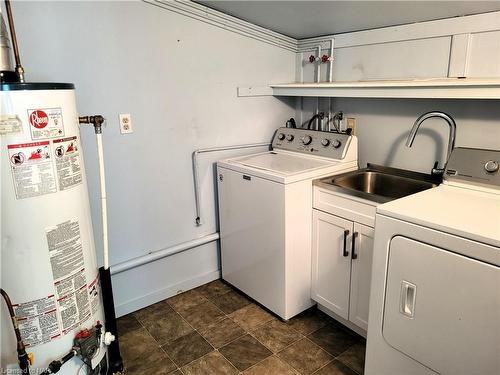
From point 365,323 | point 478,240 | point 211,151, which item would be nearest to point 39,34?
point 211,151

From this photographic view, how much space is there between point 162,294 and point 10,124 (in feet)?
5.25

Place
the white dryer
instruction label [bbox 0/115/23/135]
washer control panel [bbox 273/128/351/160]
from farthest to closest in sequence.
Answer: washer control panel [bbox 273/128/351/160] → the white dryer → instruction label [bbox 0/115/23/135]

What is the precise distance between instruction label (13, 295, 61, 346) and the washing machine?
126 cm

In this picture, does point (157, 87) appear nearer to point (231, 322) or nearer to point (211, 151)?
point (211, 151)

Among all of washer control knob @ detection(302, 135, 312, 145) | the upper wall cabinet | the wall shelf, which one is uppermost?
the upper wall cabinet

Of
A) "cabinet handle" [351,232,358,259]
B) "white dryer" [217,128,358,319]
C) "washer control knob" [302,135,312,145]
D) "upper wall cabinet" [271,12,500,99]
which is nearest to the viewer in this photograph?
"upper wall cabinet" [271,12,500,99]

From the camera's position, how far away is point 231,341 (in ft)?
6.75

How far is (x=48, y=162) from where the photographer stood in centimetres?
124

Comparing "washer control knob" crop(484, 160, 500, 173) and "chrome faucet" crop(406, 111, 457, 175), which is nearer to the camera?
"washer control knob" crop(484, 160, 500, 173)

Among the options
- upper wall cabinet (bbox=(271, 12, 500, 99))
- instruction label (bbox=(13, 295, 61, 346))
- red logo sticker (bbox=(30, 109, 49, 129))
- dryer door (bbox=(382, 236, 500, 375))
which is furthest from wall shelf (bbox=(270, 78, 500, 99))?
instruction label (bbox=(13, 295, 61, 346))

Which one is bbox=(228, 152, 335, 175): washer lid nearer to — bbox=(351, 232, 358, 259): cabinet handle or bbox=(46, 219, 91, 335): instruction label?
bbox=(351, 232, 358, 259): cabinet handle

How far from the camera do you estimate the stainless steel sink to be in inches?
83.3

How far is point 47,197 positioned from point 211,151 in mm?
1332

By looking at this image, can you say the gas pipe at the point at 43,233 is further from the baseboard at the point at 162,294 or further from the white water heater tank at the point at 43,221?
the baseboard at the point at 162,294
